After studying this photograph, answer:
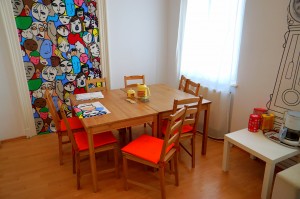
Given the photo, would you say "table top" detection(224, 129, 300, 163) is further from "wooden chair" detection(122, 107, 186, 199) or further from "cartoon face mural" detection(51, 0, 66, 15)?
"cartoon face mural" detection(51, 0, 66, 15)

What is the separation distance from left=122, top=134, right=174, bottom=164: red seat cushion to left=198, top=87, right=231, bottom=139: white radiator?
1.24 meters

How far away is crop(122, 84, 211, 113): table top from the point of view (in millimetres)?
2203

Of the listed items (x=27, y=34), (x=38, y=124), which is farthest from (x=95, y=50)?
(x=38, y=124)

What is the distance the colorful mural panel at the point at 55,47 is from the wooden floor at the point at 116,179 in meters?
0.83

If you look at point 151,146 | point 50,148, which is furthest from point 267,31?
point 50,148

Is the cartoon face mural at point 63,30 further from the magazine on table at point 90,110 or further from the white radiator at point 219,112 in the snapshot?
the white radiator at point 219,112

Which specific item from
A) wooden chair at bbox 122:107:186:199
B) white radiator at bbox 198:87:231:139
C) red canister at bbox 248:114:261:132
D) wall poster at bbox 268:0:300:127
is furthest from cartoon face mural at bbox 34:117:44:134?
wall poster at bbox 268:0:300:127

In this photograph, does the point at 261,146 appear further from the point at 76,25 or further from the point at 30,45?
the point at 30,45

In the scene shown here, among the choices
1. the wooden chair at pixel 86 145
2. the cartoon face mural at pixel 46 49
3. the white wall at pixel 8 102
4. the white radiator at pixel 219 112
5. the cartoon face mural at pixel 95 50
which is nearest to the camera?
the wooden chair at pixel 86 145

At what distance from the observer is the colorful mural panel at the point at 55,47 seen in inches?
111

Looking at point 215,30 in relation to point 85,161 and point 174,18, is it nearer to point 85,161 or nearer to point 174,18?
point 174,18

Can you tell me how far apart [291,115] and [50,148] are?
2857mm

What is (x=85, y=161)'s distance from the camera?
99.9 inches

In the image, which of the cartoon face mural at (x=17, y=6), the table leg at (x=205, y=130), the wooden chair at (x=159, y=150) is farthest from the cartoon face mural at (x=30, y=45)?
the table leg at (x=205, y=130)
